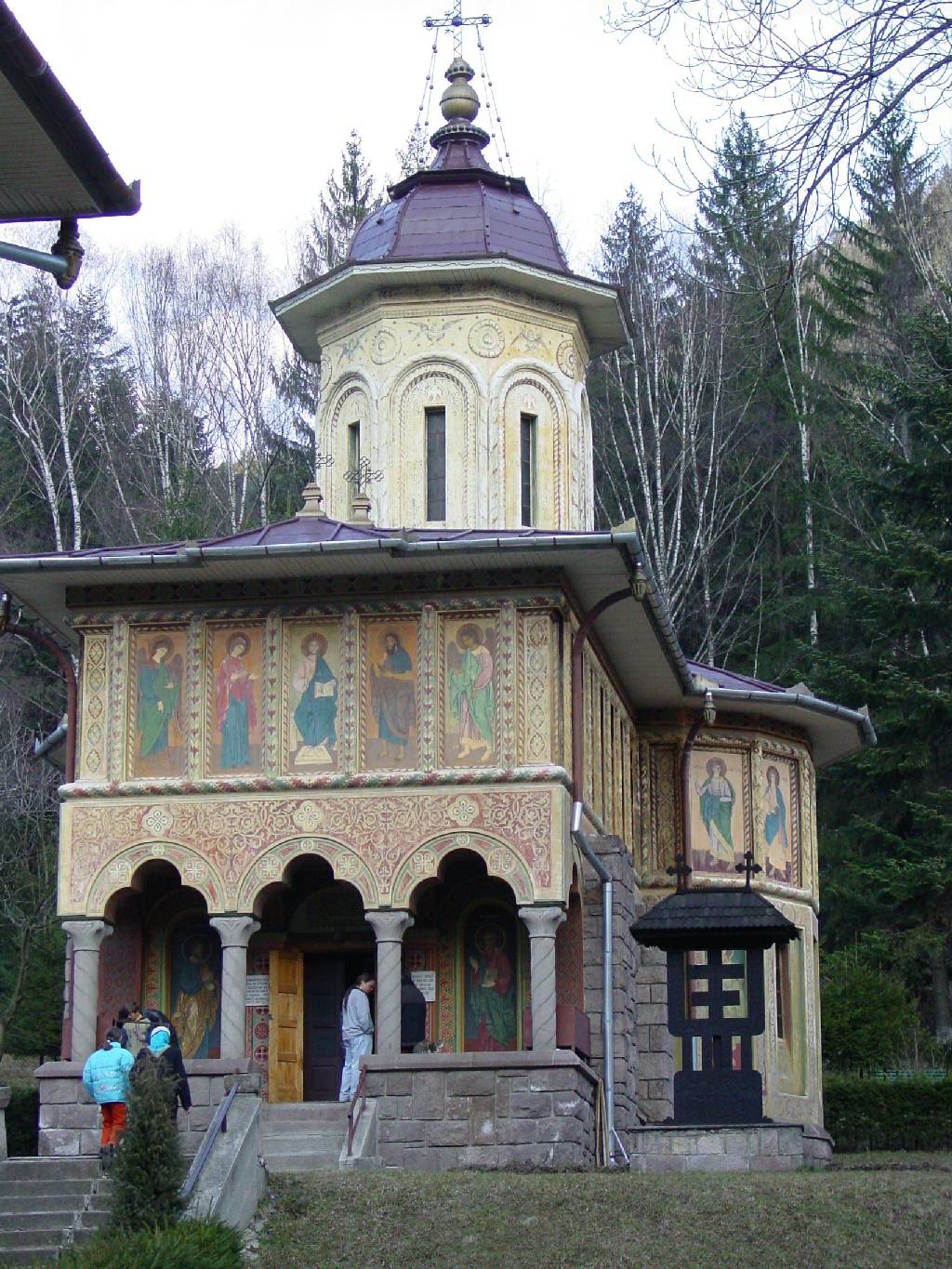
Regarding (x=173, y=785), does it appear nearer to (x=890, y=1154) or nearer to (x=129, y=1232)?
(x=129, y=1232)

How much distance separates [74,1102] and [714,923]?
691 centimetres

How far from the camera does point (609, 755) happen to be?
27.7m

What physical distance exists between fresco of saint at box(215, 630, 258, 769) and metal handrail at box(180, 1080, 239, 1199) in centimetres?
561

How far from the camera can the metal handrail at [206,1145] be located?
1738 centimetres

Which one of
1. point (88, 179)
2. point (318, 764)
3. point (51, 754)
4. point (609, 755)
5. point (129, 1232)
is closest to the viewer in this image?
point (88, 179)

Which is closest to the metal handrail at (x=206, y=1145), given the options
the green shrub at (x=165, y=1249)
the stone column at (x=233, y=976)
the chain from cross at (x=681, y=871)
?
the green shrub at (x=165, y=1249)

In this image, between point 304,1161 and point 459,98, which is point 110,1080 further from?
point 459,98

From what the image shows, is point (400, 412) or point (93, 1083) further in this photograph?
point (400, 412)

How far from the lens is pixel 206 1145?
1786 centimetres

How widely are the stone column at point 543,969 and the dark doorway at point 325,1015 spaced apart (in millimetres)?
3714

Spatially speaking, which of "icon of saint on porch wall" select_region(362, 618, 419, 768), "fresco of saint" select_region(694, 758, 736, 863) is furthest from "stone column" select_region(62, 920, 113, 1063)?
"fresco of saint" select_region(694, 758, 736, 863)

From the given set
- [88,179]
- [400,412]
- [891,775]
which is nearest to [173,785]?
[400,412]

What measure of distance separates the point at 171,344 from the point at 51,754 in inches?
800

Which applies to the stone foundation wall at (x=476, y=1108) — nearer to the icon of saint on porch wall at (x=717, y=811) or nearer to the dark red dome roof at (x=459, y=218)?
the icon of saint on porch wall at (x=717, y=811)
